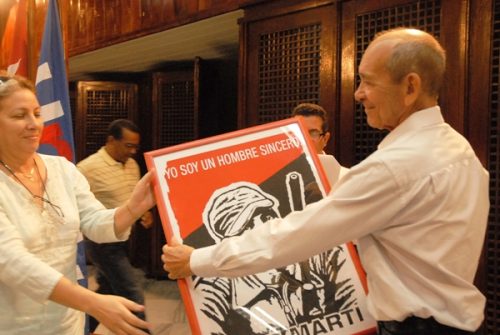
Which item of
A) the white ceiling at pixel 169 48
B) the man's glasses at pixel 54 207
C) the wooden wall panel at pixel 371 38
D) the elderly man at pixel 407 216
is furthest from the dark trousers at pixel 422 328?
the white ceiling at pixel 169 48

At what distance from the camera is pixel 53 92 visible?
280 centimetres

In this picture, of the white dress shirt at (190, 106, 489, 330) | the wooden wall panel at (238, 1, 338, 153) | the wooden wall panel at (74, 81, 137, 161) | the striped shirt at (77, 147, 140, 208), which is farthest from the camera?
the wooden wall panel at (74, 81, 137, 161)

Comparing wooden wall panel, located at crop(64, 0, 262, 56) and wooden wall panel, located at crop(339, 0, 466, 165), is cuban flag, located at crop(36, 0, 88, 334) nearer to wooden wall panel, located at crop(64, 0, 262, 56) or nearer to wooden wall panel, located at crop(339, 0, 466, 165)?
wooden wall panel, located at crop(64, 0, 262, 56)

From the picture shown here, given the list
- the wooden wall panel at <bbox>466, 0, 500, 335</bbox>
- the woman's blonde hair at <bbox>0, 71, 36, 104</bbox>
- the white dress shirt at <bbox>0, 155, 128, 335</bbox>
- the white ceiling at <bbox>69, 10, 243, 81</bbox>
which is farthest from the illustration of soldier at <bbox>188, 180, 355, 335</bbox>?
the white ceiling at <bbox>69, 10, 243, 81</bbox>

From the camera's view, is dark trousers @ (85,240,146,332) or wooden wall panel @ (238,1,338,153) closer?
wooden wall panel @ (238,1,338,153)

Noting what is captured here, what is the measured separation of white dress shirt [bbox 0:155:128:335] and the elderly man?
1.78 ft

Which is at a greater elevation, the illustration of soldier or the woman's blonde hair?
the woman's blonde hair

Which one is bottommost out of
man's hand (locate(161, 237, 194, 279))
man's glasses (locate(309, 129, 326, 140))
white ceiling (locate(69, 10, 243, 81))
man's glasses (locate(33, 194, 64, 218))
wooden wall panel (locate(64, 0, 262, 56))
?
man's hand (locate(161, 237, 194, 279))

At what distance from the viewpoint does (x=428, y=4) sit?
9.13 feet

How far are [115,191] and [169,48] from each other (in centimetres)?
197

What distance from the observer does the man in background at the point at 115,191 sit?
348 centimetres

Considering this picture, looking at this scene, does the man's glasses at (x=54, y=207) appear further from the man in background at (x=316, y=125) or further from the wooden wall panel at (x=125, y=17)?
the wooden wall panel at (x=125, y=17)

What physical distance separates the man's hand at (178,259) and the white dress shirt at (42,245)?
300mm

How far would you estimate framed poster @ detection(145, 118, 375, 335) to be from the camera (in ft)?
5.08
